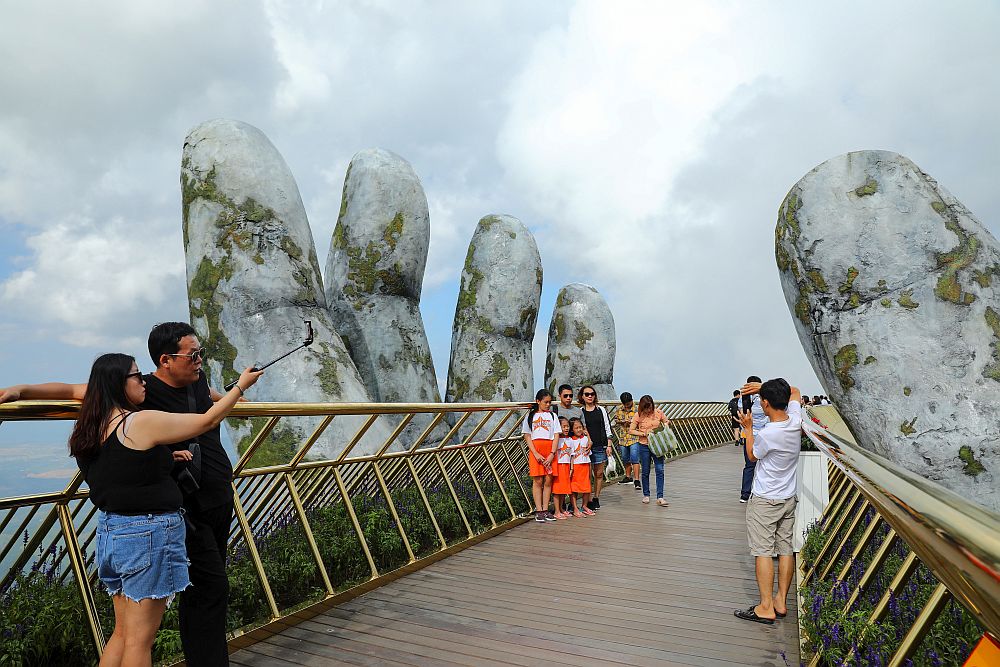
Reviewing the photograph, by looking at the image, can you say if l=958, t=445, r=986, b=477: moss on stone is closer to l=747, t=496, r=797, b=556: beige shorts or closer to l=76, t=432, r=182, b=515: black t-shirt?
l=747, t=496, r=797, b=556: beige shorts

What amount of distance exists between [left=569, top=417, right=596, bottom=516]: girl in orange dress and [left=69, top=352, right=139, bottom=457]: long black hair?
6201 mm

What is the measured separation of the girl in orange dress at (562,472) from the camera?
8438 mm

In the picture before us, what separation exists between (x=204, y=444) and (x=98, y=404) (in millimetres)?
761

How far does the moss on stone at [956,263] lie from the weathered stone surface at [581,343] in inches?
488

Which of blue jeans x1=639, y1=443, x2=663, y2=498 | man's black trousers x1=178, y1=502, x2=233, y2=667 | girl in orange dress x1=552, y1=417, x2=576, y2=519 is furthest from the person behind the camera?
blue jeans x1=639, y1=443, x2=663, y2=498

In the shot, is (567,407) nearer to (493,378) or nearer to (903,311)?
(903,311)

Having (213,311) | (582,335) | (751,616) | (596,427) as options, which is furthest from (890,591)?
(582,335)

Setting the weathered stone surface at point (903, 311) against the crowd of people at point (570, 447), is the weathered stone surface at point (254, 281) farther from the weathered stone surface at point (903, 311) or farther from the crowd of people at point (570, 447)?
the weathered stone surface at point (903, 311)

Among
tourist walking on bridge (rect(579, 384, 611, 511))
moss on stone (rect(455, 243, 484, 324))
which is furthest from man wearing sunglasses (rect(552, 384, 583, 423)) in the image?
moss on stone (rect(455, 243, 484, 324))

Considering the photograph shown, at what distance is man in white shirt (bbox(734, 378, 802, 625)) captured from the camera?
4.76m

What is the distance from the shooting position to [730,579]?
6070mm

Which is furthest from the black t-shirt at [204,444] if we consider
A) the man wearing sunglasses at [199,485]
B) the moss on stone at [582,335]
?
the moss on stone at [582,335]

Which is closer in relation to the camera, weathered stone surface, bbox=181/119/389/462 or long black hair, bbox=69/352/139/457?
long black hair, bbox=69/352/139/457

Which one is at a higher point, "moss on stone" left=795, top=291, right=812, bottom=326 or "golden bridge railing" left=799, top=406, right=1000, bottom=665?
"moss on stone" left=795, top=291, right=812, bottom=326
